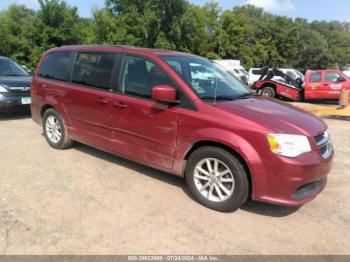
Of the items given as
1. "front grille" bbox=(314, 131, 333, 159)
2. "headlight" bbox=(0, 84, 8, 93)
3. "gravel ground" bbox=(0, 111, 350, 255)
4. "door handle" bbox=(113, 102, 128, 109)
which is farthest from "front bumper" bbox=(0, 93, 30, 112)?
"front grille" bbox=(314, 131, 333, 159)

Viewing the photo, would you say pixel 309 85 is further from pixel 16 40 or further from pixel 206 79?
pixel 16 40

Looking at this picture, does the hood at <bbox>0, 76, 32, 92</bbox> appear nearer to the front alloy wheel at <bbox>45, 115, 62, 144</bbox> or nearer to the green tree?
the front alloy wheel at <bbox>45, 115, 62, 144</bbox>

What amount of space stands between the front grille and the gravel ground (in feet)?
2.24

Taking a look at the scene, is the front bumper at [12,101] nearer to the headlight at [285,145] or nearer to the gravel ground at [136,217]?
the gravel ground at [136,217]

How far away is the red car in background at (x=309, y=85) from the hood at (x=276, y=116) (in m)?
12.2

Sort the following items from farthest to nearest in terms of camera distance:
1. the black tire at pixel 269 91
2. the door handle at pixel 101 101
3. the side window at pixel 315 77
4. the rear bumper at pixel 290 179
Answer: the black tire at pixel 269 91 < the side window at pixel 315 77 < the door handle at pixel 101 101 < the rear bumper at pixel 290 179

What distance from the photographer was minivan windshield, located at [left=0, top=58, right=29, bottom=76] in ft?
30.9

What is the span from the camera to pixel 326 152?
4.00 m

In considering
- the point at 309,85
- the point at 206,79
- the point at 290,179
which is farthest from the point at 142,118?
the point at 309,85

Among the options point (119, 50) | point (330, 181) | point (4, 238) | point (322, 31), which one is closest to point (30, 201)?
point (4, 238)

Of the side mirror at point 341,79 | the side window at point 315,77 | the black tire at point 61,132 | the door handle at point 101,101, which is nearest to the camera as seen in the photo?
the door handle at point 101,101

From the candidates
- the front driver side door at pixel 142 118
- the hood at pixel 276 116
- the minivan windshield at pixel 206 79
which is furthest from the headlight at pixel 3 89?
the hood at pixel 276 116

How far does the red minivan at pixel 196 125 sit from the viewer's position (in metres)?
3.67

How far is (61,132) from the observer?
19.5 feet
